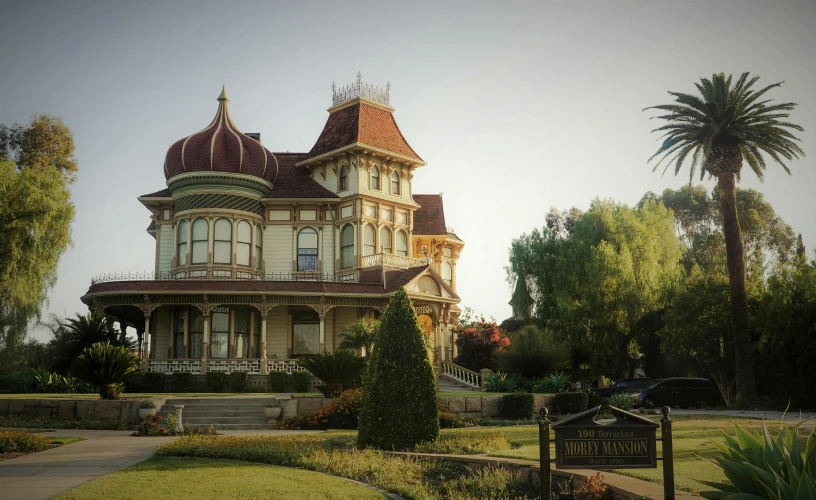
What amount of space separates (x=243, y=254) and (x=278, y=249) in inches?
86.3

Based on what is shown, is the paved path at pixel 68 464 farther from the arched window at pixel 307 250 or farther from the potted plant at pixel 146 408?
the arched window at pixel 307 250

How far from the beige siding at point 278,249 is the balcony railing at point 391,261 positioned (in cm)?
423

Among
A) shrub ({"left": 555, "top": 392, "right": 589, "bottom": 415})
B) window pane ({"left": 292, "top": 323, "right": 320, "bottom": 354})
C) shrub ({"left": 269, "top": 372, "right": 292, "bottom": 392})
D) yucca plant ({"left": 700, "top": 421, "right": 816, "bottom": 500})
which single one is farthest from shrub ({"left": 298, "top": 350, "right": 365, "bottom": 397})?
yucca plant ({"left": 700, "top": 421, "right": 816, "bottom": 500})

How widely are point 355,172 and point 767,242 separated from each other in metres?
44.7

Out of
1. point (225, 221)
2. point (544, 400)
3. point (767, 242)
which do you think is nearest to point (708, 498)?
point (544, 400)

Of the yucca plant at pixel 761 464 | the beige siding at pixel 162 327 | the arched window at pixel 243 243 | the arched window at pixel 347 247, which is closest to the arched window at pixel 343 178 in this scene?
the arched window at pixel 347 247

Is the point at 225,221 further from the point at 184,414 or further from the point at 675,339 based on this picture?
the point at 675,339

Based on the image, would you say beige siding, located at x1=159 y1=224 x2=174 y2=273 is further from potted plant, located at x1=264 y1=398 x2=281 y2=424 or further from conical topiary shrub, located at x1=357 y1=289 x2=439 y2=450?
conical topiary shrub, located at x1=357 y1=289 x2=439 y2=450

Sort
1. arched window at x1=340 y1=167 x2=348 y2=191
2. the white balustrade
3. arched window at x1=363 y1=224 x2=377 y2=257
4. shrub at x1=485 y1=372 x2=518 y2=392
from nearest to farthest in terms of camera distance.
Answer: shrub at x1=485 y1=372 x2=518 y2=392
the white balustrade
arched window at x1=363 y1=224 x2=377 y2=257
arched window at x1=340 y1=167 x2=348 y2=191

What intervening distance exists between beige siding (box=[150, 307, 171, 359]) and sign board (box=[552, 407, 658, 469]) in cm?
3210

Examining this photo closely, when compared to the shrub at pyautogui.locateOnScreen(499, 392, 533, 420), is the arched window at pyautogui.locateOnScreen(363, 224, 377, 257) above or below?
above

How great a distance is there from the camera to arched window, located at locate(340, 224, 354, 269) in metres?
39.6

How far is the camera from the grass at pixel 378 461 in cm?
1077

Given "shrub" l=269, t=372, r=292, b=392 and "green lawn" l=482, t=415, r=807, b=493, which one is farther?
"shrub" l=269, t=372, r=292, b=392
